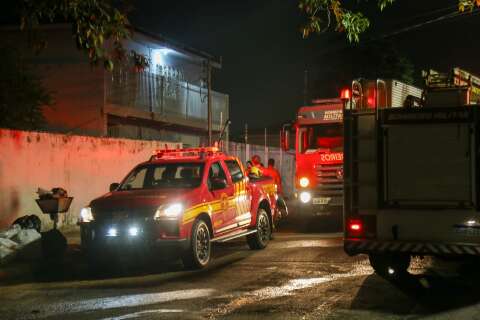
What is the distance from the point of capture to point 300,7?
961 centimetres

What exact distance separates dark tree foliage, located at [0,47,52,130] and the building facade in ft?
4.32

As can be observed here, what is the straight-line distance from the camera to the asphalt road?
7.70m

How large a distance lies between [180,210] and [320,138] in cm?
658

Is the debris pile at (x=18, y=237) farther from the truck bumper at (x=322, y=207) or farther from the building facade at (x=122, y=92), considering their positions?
the truck bumper at (x=322, y=207)

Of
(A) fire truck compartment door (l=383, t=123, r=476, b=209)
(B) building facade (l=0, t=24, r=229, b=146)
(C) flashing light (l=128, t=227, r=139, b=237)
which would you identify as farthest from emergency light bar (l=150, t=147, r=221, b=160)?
(B) building facade (l=0, t=24, r=229, b=146)

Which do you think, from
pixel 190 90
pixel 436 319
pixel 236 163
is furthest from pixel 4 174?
pixel 190 90

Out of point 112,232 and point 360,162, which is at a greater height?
point 360,162

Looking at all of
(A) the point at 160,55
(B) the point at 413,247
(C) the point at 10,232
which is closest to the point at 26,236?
(C) the point at 10,232

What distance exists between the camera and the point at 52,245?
1198 centimetres

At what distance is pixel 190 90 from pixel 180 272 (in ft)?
55.2

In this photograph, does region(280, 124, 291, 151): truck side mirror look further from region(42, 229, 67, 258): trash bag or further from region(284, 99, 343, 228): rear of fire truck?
region(42, 229, 67, 258): trash bag

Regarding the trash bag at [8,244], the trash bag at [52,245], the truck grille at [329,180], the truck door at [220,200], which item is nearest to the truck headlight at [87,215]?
the trash bag at [52,245]

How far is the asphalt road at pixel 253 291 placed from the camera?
25.3 feet

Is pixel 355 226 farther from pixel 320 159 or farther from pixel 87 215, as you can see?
pixel 320 159
